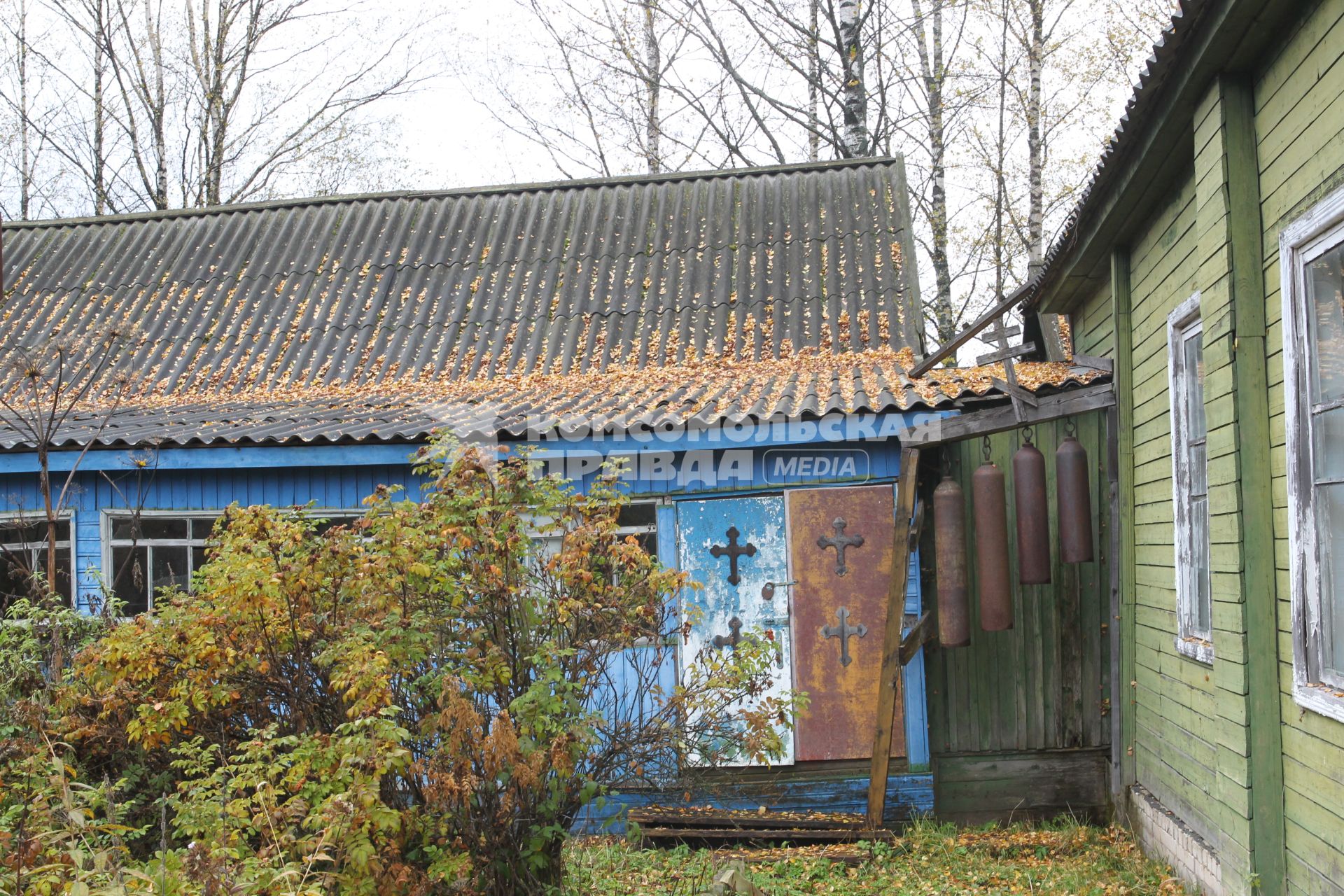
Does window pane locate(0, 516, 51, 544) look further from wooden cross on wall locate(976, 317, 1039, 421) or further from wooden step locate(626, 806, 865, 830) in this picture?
wooden cross on wall locate(976, 317, 1039, 421)

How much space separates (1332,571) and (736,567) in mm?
4195

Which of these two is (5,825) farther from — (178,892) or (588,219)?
(588,219)

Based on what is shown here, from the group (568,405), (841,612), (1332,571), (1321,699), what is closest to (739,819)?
(841,612)

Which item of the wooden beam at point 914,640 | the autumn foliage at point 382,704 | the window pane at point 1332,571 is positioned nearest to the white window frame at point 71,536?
the autumn foliage at point 382,704

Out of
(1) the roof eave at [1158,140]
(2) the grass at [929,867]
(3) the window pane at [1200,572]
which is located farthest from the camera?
(2) the grass at [929,867]

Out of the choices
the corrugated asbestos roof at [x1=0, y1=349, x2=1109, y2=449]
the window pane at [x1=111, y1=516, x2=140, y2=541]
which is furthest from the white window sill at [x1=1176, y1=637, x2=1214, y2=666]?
the window pane at [x1=111, y1=516, x2=140, y2=541]

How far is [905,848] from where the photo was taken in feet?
22.5

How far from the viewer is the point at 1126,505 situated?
23.9 ft

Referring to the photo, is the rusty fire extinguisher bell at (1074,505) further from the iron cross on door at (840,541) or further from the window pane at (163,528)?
the window pane at (163,528)

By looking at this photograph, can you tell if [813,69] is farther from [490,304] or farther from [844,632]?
[844,632]

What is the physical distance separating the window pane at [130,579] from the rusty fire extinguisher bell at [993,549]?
6012 mm

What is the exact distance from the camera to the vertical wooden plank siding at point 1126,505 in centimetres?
Answer: 724

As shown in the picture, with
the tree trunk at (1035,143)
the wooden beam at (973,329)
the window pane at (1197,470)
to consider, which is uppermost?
the tree trunk at (1035,143)

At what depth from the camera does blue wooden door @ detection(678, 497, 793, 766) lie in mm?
7688
